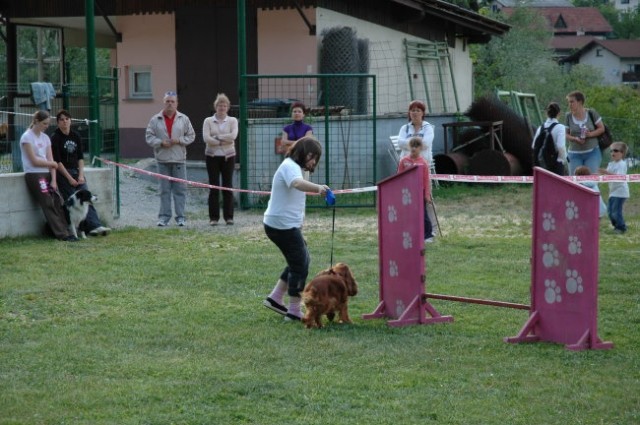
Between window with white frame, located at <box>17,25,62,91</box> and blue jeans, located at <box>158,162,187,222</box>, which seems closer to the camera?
blue jeans, located at <box>158,162,187,222</box>

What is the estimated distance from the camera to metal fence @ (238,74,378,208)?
17.8 m

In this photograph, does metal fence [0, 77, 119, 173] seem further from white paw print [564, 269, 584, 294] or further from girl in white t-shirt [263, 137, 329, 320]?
white paw print [564, 269, 584, 294]

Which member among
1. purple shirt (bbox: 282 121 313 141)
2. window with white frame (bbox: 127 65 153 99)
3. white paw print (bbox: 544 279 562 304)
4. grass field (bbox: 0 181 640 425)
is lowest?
grass field (bbox: 0 181 640 425)

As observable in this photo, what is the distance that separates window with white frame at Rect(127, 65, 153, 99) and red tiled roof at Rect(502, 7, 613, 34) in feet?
341

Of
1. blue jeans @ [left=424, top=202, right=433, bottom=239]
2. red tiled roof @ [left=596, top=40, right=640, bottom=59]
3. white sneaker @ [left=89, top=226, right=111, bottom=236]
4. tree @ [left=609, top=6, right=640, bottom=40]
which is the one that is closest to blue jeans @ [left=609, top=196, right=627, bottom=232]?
blue jeans @ [left=424, top=202, right=433, bottom=239]

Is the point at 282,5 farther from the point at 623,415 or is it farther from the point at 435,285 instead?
the point at 623,415

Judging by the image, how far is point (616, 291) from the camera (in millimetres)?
10148

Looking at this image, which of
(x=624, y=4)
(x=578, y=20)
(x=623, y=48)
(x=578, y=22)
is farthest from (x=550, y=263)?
(x=624, y=4)

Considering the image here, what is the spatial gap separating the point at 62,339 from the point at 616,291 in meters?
5.08

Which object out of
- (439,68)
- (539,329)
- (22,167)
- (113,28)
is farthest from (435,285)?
(439,68)

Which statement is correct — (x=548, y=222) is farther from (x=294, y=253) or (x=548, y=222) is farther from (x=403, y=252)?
(x=294, y=253)

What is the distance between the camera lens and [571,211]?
7.64m

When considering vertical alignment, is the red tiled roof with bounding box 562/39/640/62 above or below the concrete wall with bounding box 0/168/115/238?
above

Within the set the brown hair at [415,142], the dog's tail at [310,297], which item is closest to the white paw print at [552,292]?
the dog's tail at [310,297]
